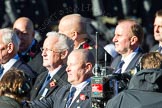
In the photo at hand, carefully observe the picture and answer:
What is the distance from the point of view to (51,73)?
9.69m

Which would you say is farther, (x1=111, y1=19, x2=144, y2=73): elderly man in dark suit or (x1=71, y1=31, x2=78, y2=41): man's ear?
(x1=71, y1=31, x2=78, y2=41): man's ear

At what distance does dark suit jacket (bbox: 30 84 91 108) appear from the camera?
8484 millimetres

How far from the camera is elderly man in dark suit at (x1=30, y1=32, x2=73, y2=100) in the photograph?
378 inches

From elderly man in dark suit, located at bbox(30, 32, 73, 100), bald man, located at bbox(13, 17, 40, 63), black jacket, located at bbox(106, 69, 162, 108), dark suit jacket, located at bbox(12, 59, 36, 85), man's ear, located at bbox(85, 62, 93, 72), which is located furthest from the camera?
bald man, located at bbox(13, 17, 40, 63)

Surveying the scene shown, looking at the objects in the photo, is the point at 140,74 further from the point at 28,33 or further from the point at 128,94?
the point at 28,33

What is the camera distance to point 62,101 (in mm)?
8633

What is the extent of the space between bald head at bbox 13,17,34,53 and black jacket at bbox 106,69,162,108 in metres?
4.71

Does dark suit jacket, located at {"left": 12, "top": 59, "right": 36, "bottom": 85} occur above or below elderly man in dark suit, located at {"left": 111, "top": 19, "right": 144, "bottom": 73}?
below

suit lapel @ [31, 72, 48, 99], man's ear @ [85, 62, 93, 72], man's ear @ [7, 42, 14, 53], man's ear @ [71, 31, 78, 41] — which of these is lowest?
suit lapel @ [31, 72, 48, 99]

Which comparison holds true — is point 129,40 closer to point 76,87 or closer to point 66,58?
point 66,58

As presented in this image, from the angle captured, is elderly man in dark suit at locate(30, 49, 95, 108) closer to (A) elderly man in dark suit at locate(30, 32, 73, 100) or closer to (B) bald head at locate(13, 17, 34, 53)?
(A) elderly man in dark suit at locate(30, 32, 73, 100)

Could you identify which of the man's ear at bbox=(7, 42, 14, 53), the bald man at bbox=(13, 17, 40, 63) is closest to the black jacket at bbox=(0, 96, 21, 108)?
the man's ear at bbox=(7, 42, 14, 53)

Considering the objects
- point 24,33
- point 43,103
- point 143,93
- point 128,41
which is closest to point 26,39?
point 24,33

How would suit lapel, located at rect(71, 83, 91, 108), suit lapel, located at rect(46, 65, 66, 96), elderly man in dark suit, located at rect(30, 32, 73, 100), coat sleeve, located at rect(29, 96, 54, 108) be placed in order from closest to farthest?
coat sleeve, located at rect(29, 96, 54, 108), suit lapel, located at rect(71, 83, 91, 108), suit lapel, located at rect(46, 65, 66, 96), elderly man in dark suit, located at rect(30, 32, 73, 100)
